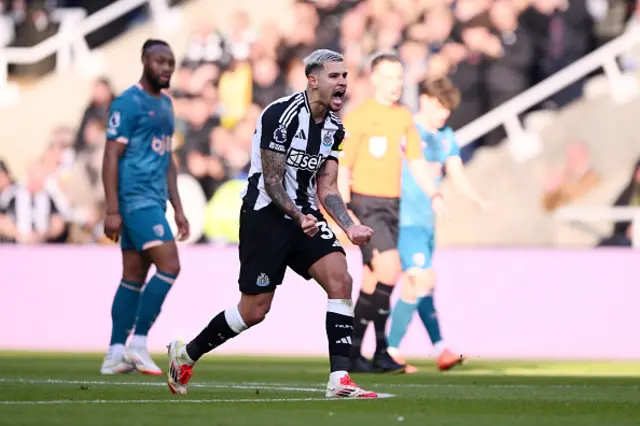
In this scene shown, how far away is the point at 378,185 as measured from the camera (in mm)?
11438

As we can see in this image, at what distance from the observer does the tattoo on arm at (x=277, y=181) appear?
24.3ft

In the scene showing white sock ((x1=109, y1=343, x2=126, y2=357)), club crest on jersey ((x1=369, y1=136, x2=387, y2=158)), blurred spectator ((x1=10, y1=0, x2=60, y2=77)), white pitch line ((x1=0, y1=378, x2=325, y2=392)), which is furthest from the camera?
blurred spectator ((x1=10, y1=0, x2=60, y2=77))

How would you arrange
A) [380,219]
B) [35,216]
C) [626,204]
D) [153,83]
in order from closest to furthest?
[153,83] → [380,219] → [626,204] → [35,216]

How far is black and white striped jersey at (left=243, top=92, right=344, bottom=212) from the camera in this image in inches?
295

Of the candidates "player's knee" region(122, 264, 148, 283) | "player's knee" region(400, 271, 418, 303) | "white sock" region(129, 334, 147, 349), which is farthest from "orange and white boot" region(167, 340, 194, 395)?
"player's knee" region(400, 271, 418, 303)

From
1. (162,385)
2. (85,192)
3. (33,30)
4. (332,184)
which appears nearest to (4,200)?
(85,192)

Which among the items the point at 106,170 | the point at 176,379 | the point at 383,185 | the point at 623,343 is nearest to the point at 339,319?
the point at 176,379

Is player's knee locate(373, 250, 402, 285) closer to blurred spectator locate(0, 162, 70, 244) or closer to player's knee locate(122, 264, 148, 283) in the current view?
player's knee locate(122, 264, 148, 283)

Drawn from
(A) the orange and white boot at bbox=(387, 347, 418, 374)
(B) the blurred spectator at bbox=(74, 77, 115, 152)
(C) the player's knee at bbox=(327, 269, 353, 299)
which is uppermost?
(B) the blurred spectator at bbox=(74, 77, 115, 152)

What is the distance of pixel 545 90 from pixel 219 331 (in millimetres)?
9549

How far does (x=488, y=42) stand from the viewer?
16.6 m

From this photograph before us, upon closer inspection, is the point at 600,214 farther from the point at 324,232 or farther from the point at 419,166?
the point at 324,232

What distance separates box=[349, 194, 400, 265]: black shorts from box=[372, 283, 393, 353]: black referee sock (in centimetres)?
25

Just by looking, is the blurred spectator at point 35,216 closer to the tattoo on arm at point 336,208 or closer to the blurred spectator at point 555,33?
A: the blurred spectator at point 555,33
